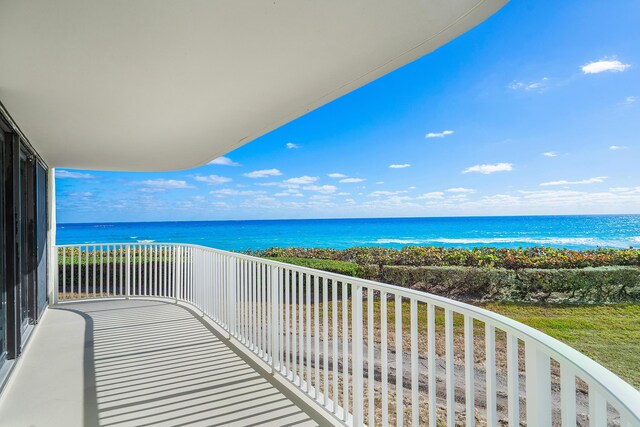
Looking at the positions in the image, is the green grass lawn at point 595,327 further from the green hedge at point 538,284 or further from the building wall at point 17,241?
the building wall at point 17,241

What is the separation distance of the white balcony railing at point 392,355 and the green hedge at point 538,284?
1.61 m

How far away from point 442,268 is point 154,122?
23.9 feet

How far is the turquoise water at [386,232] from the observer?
25.3 m

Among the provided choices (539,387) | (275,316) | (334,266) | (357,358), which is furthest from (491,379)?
(334,266)

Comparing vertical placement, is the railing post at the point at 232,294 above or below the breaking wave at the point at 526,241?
above

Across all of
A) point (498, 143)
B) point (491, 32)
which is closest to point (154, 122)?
point (491, 32)

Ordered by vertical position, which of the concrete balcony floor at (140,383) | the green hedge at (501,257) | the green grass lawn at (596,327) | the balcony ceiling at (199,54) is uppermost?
the balcony ceiling at (199,54)

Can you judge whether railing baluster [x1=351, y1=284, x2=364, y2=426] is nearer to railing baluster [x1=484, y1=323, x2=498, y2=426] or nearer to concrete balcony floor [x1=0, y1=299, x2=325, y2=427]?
concrete balcony floor [x1=0, y1=299, x2=325, y2=427]

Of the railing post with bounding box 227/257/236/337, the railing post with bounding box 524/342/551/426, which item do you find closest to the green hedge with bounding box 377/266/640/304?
the railing post with bounding box 227/257/236/337

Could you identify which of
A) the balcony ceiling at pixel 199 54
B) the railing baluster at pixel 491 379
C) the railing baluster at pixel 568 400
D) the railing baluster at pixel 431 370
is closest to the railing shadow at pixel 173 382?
the railing baluster at pixel 431 370

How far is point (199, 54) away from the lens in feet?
6.89

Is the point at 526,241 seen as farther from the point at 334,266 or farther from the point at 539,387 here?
the point at 539,387

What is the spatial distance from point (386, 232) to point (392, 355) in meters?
28.4

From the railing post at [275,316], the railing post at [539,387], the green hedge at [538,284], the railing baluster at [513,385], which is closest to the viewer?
the railing post at [539,387]
